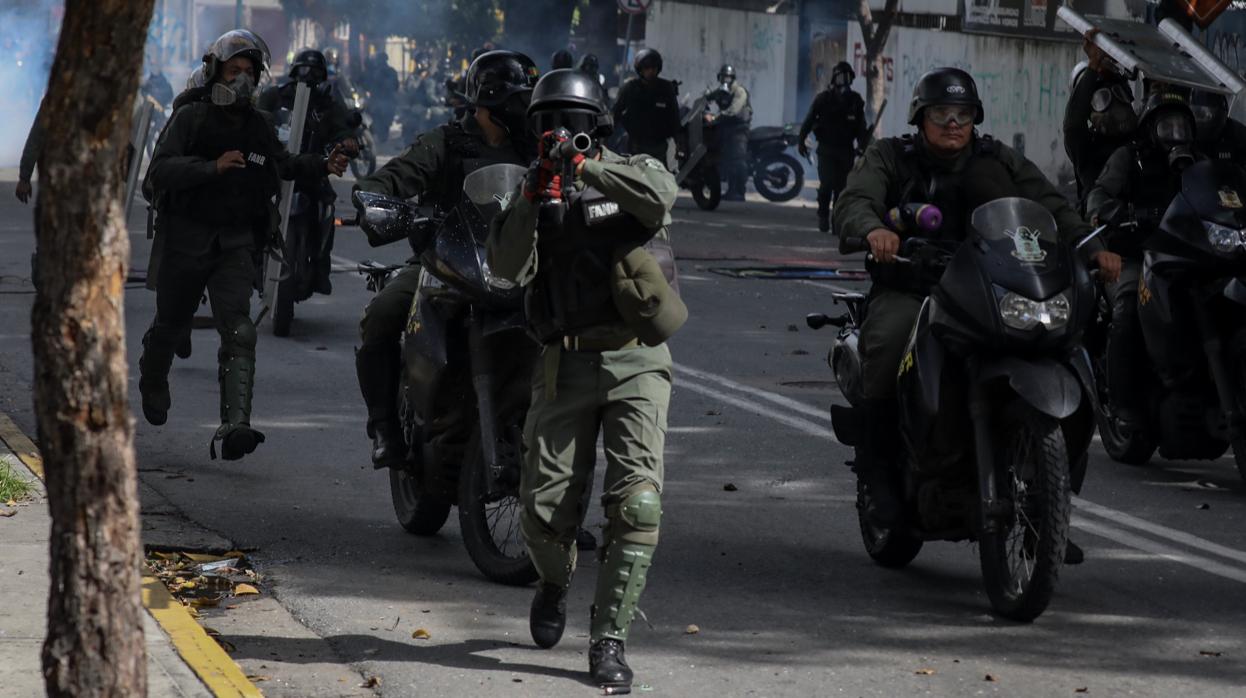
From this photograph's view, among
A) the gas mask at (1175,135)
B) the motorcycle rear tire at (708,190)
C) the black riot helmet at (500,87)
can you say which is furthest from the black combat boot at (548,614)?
the motorcycle rear tire at (708,190)

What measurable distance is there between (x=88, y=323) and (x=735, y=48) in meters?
37.5

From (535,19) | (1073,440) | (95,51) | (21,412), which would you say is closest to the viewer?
(95,51)

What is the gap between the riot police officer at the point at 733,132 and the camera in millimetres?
27797

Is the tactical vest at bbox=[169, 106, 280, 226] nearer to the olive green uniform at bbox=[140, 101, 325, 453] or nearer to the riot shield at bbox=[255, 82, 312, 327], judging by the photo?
the olive green uniform at bbox=[140, 101, 325, 453]

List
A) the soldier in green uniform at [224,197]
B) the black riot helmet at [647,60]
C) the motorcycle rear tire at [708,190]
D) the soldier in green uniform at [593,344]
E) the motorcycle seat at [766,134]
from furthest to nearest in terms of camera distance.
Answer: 1. the motorcycle seat at [766,134]
2. the motorcycle rear tire at [708,190]
3. the black riot helmet at [647,60]
4. the soldier in green uniform at [224,197]
5. the soldier in green uniform at [593,344]

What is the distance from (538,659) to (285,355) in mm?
6810

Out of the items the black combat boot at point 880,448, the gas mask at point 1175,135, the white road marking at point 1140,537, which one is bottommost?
the white road marking at point 1140,537

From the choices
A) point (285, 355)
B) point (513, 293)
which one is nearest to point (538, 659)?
point (513, 293)

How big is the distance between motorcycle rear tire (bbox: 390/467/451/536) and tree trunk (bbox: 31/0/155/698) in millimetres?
3548

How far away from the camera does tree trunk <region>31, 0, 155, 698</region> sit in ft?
12.3

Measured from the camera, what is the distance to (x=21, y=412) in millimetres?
10250

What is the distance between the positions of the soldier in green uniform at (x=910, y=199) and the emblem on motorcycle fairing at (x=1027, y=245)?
34 centimetres

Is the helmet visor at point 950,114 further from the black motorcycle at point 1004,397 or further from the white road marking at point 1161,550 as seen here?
the white road marking at point 1161,550

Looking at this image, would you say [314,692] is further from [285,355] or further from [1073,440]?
[285,355]
